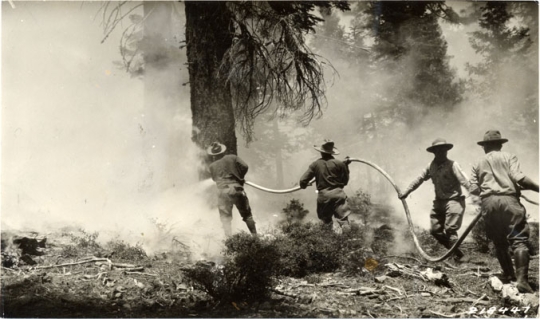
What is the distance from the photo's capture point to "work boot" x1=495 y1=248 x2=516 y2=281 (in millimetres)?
4918

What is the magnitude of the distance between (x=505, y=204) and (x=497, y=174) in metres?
0.39

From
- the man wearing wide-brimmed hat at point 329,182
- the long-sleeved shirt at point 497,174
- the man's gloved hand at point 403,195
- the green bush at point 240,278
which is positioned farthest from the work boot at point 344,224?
the long-sleeved shirt at point 497,174

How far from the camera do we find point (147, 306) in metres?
4.45

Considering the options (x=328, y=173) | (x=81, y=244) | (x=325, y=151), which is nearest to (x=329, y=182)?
(x=328, y=173)

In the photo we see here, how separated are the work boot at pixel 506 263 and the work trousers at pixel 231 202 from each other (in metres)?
3.21

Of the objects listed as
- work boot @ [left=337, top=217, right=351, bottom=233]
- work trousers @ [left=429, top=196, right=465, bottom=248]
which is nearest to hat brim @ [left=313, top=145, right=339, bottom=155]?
work boot @ [left=337, top=217, right=351, bottom=233]

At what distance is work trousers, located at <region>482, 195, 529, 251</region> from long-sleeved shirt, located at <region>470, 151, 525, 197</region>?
88 millimetres

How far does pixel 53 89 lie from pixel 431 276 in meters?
5.58

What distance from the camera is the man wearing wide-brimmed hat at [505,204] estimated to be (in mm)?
4773

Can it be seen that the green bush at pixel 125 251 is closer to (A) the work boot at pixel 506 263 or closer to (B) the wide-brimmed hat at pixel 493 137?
(A) the work boot at pixel 506 263

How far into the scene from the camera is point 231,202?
222 inches

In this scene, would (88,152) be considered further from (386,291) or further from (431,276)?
(431,276)

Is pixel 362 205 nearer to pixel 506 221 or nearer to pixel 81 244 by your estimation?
pixel 506 221

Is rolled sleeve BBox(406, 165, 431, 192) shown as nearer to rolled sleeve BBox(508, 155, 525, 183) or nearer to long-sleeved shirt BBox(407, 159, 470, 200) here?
long-sleeved shirt BBox(407, 159, 470, 200)
